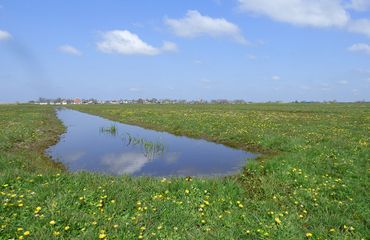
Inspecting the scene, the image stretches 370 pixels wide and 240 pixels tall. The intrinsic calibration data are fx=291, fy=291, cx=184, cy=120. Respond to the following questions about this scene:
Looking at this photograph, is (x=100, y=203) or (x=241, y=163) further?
(x=241, y=163)

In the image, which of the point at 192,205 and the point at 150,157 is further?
the point at 150,157

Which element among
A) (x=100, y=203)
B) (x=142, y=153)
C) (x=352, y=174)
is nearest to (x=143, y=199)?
(x=100, y=203)

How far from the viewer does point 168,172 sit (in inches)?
504

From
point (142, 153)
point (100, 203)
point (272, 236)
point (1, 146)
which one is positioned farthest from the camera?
point (142, 153)

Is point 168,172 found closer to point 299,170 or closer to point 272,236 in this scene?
point 299,170

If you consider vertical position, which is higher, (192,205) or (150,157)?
(192,205)

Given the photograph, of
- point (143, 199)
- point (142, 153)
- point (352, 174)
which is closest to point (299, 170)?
point (352, 174)

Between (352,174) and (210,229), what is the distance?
22.2ft

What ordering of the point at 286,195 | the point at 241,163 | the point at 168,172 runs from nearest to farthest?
the point at 286,195 → the point at 168,172 → the point at 241,163

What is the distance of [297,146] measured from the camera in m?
15.9

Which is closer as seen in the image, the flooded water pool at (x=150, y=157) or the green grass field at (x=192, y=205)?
the green grass field at (x=192, y=205)

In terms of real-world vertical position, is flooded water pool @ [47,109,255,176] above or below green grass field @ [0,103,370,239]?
below

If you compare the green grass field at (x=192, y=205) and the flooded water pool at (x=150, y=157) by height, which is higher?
the green grass field at (x=192, y=205)

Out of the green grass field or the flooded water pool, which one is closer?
the green grass field
